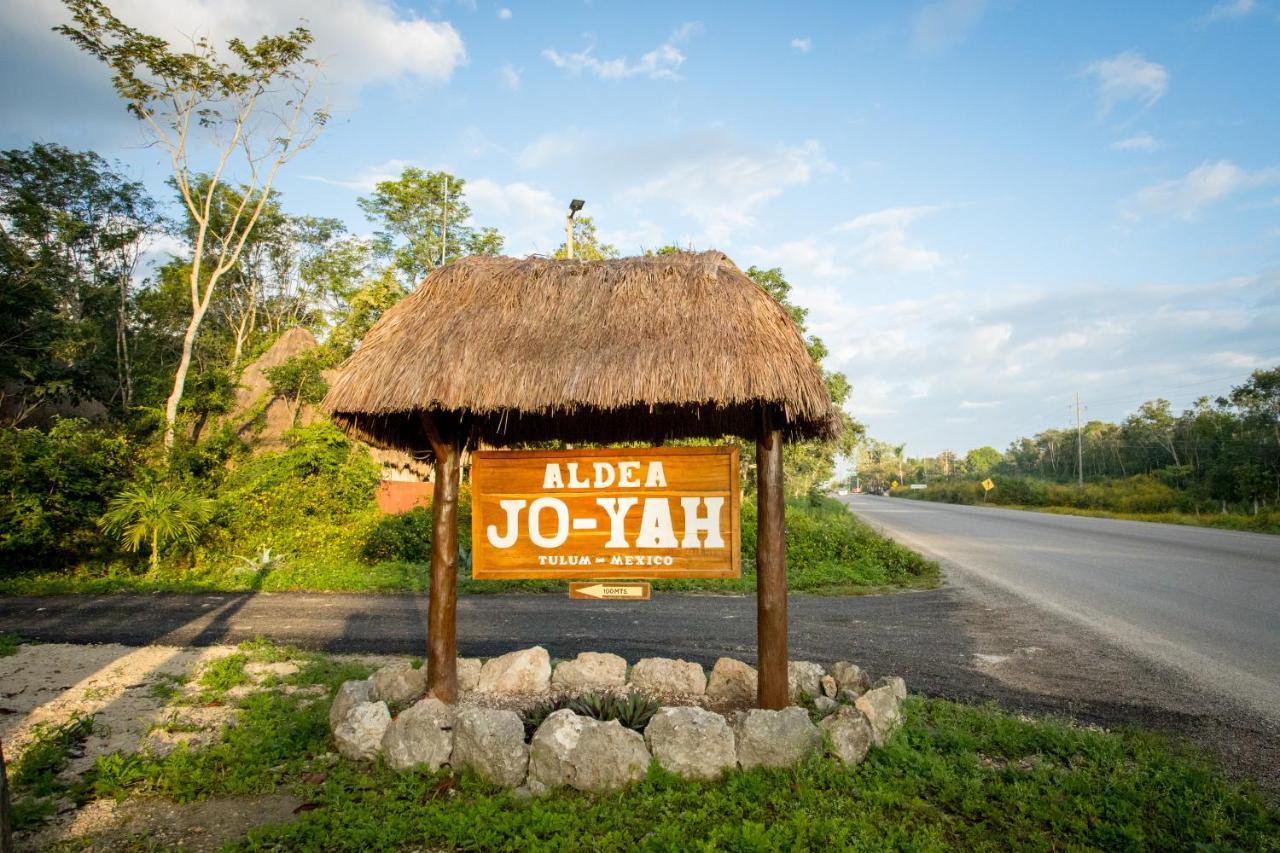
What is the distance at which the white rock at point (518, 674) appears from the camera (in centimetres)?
569

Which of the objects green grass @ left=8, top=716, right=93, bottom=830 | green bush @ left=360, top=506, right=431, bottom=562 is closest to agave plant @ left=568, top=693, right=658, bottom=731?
green grass @ left=8, top=716, right=93, bottom=830

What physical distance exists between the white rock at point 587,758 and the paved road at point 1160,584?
5.37m

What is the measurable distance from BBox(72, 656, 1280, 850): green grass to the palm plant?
960cm

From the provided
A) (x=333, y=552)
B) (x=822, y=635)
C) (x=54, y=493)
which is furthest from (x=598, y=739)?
(x=54, y=493)

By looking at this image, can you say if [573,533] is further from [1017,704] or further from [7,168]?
[7,168]

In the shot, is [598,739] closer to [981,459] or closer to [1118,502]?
[1118,502]

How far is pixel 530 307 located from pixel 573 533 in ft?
5.82

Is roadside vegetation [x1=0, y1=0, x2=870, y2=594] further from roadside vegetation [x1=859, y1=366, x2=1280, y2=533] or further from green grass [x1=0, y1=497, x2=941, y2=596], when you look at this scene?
roadside vegetation [x1=859, y1=366, x2=1280, y2=533]

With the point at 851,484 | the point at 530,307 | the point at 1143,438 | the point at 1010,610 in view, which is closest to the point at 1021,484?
the point at 1143,438

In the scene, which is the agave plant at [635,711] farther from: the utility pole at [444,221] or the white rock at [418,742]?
the utility pole at [444,221]

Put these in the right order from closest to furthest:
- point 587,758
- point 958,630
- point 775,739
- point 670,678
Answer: point 587,758 < point 775,739 < point 670,678 < point 958,630

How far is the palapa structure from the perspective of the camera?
4.72 metres

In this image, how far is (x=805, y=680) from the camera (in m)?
5.59

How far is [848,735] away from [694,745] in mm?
1037
